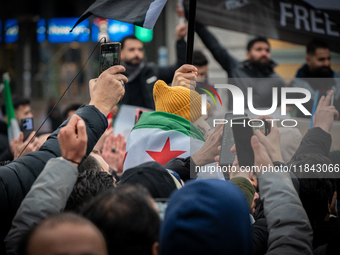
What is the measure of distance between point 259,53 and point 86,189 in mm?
4118

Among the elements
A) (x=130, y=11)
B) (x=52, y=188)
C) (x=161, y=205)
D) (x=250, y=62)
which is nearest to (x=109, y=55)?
(x=130, y=11)

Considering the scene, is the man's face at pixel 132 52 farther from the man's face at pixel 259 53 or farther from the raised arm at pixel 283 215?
the raised arm at pixel 283 215

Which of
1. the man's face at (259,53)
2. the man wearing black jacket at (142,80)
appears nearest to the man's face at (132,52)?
the man wearing black jacket at (142,80)

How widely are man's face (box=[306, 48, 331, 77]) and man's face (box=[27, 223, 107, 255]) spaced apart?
346 cm

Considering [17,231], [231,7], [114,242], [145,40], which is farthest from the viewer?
[145,40]

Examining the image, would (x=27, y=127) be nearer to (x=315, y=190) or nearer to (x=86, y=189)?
(x=86, y=189)

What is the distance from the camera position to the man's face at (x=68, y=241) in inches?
43.9

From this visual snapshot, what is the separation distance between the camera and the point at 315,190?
2.05 metres

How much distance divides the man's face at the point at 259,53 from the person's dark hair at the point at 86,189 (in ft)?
12.5

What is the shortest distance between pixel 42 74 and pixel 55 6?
10.4 feet

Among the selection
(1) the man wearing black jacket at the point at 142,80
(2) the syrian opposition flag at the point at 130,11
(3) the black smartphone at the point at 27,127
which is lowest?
(3) the black smartphone at the point at 27,127

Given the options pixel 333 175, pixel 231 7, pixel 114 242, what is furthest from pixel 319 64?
pixel 114 242

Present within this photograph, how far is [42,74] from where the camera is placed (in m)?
16.2

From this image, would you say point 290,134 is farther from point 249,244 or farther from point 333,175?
point 249,244
